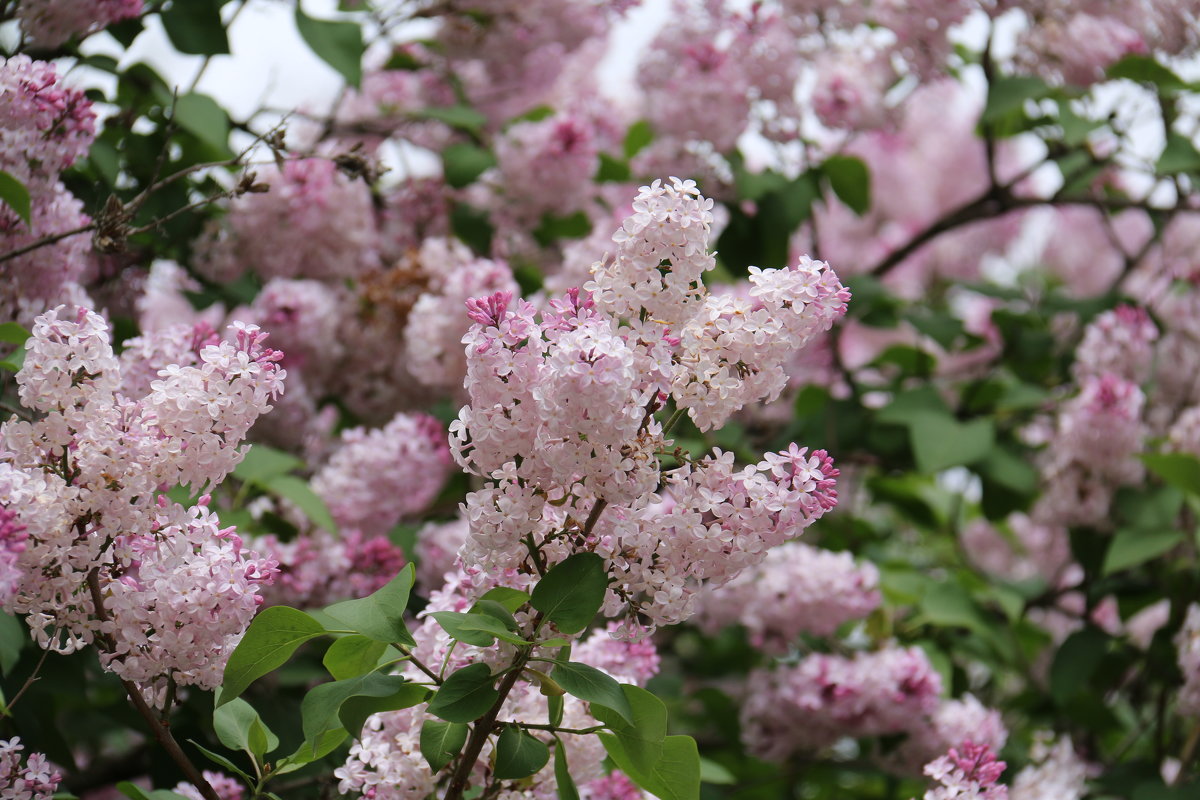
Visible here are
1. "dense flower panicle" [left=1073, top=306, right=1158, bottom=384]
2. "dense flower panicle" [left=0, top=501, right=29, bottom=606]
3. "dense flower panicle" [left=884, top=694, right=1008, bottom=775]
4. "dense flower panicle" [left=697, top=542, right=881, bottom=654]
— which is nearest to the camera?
"dense flower panicle" [left=0, top=501, right=29, bottom=606]

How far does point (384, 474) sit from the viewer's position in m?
1.89

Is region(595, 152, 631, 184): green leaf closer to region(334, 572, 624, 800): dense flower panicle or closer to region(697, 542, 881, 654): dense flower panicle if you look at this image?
region(697, 542, 881, 654): dense flower panicle

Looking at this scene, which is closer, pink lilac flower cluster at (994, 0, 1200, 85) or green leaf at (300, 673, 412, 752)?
green leaf at (300, 673, 412, 752)

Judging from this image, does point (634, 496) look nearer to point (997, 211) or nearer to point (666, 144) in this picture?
point (666, 144)

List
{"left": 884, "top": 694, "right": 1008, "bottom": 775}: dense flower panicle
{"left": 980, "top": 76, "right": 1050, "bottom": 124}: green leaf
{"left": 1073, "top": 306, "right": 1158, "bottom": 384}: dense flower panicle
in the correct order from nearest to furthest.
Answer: {"left": 884, "top": 694, "right": 1008, "bottom": 775}: dense flower panicle
{"left": 1073, "top": 306, "right": 1158, "bottom": 384}: dense flower panicle
{"left": 980, "top": 76, "right": 1050, "bottom": 124}: green leaf

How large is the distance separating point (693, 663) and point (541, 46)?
1539 millimetres

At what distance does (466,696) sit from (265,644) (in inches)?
7.3

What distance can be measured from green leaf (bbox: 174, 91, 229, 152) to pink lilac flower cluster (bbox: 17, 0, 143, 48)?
0.78ft

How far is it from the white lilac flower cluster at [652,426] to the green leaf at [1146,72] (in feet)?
6.13

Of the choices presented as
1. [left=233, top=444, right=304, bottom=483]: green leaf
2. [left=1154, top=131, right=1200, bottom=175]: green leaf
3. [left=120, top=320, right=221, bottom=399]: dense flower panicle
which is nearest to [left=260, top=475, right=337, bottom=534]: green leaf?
[left=233, top=444, right=304, bottom=483]: green leaf

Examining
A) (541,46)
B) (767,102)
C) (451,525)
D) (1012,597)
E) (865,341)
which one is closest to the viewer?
(451,525)

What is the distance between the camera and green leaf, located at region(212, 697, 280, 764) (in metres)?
1.10

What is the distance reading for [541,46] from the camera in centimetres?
277

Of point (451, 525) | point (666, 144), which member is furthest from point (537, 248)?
point (451, 525)
